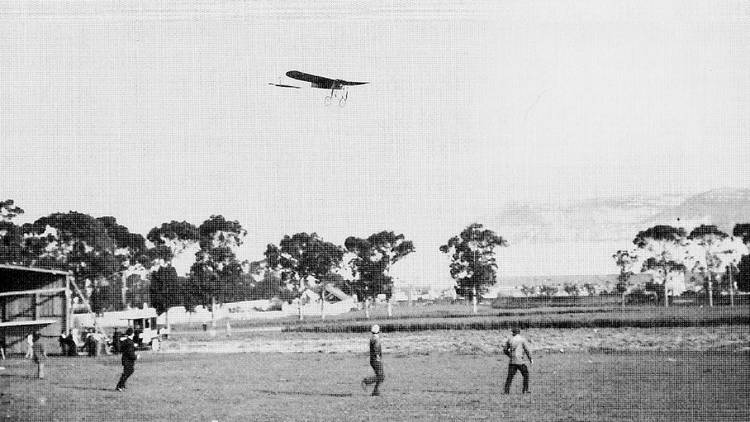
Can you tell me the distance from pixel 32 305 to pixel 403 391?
2963 centimetres

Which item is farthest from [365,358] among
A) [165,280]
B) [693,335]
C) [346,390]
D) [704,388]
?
[165,280]

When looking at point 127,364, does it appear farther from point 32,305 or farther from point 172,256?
point 172,256

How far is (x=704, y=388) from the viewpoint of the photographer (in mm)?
20094

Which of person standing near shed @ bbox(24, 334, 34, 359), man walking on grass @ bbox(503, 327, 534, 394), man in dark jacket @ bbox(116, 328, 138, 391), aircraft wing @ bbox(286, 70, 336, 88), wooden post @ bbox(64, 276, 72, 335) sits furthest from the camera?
wooden post @ bbox(64, 276, 72, 335)

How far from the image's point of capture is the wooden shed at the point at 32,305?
41278mm

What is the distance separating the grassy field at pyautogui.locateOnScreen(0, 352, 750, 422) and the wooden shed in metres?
9.22

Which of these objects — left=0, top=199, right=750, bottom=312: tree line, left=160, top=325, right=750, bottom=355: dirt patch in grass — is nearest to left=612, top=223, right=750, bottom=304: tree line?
left=0, top=199, right=750, bottom=312: tree line

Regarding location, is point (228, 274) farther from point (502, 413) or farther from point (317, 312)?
point (502, 413)

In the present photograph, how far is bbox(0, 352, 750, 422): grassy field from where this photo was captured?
1672cm

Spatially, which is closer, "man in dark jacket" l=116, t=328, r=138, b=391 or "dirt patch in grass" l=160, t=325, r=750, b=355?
"man in dark jacket" l=116, t=328, r=138, b=391

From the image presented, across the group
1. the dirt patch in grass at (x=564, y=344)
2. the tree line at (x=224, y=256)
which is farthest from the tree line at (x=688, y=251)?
the dirt patch in grass at (x=564, y=344)

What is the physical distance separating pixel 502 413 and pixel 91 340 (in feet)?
103

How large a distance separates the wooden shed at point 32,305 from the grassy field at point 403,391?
9215 mm

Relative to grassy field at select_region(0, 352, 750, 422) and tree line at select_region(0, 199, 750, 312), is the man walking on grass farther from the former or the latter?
tree line at select_region(0, 199, 750, 312)
